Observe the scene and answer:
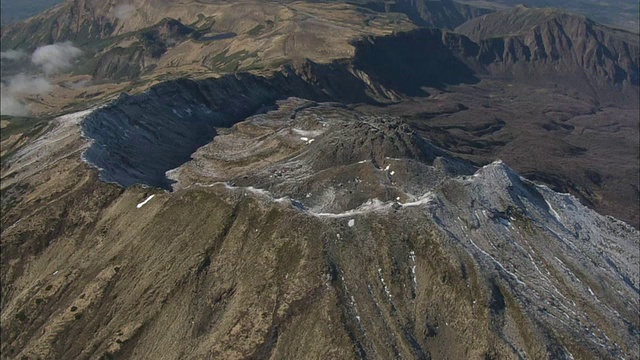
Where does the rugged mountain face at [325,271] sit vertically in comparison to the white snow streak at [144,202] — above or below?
below

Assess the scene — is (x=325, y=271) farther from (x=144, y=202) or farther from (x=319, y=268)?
(x=144, y=202)

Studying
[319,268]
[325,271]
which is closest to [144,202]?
[319,268]

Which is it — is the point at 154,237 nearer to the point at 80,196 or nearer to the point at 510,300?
the point at 80,196

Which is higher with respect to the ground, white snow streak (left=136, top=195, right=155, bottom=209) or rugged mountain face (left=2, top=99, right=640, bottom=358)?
white snow streak (left=136, top=195, right=155, bottom=209)

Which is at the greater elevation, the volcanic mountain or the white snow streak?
the white snow streak

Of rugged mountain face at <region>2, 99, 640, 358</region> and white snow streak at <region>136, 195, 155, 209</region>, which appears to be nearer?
rugged mountain face at <region>2, 99, 640, 358</region>

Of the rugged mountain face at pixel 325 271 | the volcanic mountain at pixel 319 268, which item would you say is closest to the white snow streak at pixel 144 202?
the rugged mountain face at pixel 325 271

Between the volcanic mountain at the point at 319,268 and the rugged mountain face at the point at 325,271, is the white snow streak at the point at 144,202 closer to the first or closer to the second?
the rugged mountain face at the point at 325,271

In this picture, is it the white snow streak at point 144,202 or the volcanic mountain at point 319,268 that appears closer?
the volcanic mountain at point 319,268

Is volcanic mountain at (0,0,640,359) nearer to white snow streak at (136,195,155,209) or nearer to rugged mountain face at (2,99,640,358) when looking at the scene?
rugged mountain face at (2,99,640,358)

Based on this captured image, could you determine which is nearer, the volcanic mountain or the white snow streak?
the volcanic mountain

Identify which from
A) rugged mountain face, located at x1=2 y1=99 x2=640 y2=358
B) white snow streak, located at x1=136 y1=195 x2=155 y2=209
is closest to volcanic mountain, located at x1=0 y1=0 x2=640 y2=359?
rugged mountain face, located at x1=2 y1=99 x2=640 y2=358
